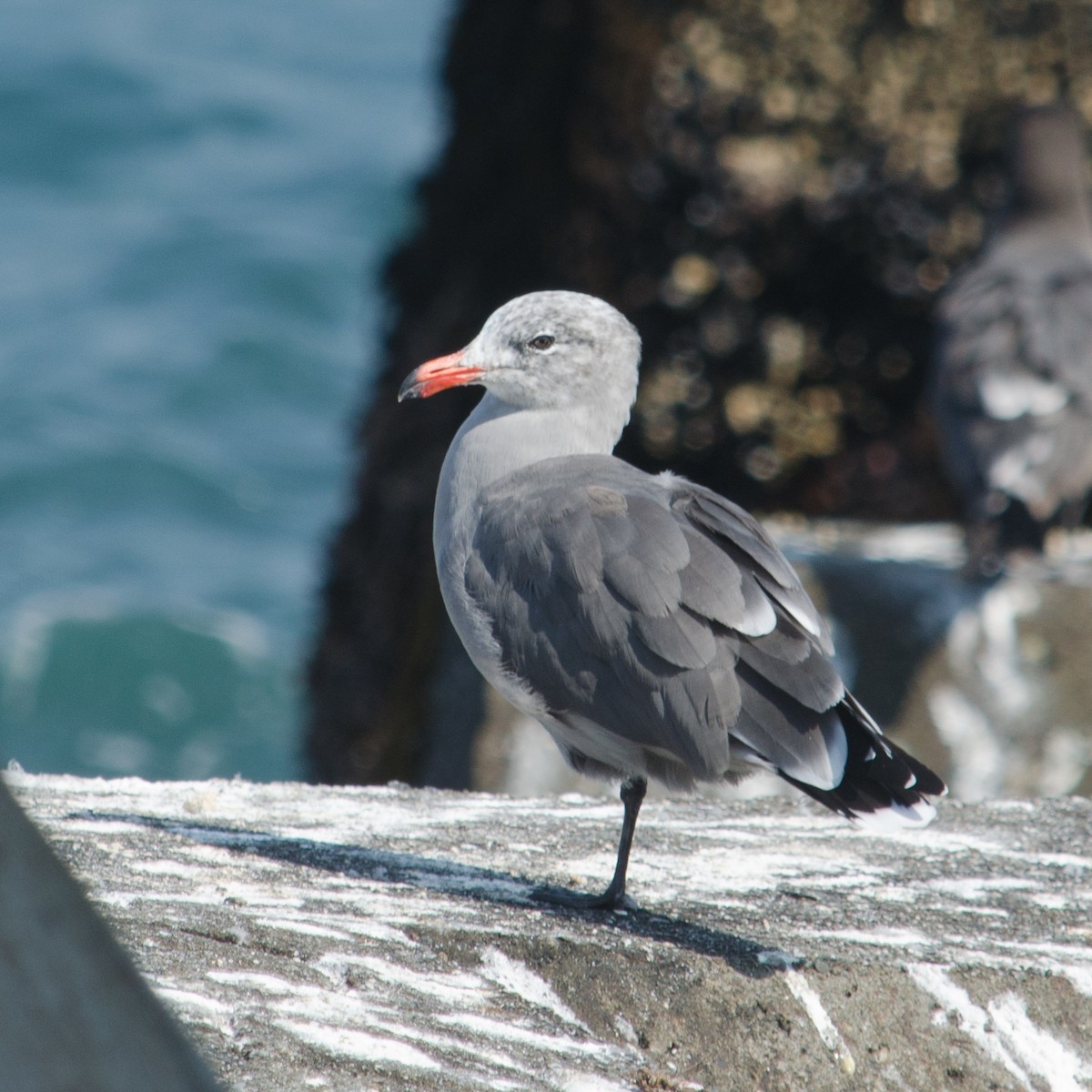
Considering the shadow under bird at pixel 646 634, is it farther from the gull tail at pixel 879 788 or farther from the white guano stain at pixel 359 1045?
the white guano stain at pixel 359 1045

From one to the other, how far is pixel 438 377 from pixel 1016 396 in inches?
161

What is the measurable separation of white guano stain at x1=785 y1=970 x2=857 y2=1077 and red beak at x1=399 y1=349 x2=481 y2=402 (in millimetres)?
1506

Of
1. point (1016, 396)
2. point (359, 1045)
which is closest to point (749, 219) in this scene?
point (1016, 396)

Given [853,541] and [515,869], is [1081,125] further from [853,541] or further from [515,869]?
[515,869]

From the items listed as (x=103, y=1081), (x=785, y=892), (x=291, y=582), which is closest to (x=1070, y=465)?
(x=785, y=892)

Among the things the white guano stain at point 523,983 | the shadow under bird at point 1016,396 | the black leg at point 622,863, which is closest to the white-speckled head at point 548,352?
the black leg at point 622,863

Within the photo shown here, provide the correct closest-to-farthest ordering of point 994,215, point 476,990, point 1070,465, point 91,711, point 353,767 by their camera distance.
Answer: point 476,990 < point 1070,465 < point 994,215 < point 353,767 < point 91,711

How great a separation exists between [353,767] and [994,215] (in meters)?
4.44

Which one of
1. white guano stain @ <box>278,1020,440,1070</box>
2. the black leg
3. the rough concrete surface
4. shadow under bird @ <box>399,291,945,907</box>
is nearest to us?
white guano stain @ <box>278,1020,440,1070</box>

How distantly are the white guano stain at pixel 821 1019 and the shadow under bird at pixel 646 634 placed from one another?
337mm

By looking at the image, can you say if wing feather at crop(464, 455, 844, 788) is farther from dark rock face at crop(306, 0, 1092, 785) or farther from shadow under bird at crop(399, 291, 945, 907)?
dark rock face at crop(306, 0, 1092, 785)

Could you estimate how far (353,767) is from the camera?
9.13 metres

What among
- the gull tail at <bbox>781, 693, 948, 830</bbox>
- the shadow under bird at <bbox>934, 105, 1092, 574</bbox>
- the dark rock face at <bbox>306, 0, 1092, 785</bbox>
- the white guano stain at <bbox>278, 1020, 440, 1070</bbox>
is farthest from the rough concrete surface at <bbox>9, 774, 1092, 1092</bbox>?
the dark rock face at <bbox>306, 0, 1092, 785</bbox>

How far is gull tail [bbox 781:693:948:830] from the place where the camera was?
297 centimetres
